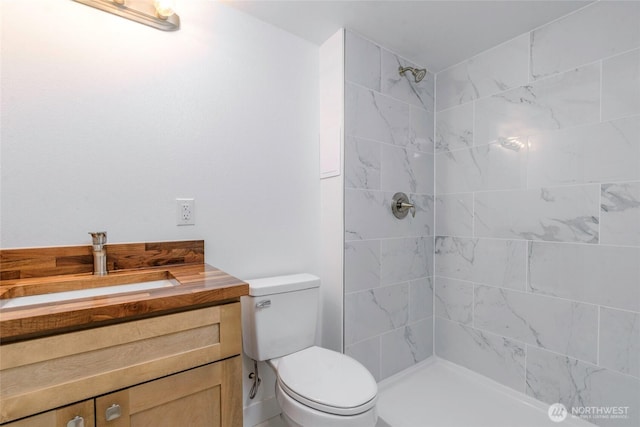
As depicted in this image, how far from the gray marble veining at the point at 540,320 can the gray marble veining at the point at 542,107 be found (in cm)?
96

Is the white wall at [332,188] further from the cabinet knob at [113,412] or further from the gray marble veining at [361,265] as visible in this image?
the cabinet knob at [113,412]

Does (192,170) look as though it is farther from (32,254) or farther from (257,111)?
(32,254)

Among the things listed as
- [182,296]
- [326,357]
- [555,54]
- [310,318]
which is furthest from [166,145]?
[555,54]

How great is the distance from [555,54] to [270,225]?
1.83 meters

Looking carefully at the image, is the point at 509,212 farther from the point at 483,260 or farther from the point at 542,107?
the point at 542,107

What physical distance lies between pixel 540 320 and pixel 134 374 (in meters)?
1.97

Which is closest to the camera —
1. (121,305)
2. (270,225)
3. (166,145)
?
(121,305)

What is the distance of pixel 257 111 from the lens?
5.28 feet

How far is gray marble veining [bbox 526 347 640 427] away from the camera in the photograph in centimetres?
139

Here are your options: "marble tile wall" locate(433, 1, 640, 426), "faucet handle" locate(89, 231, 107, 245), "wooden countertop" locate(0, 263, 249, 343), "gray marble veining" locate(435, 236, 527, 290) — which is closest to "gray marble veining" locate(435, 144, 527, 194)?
"marble tile wall" locate(433, 1, 640, 426)

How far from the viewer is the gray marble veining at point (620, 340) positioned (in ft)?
4.51

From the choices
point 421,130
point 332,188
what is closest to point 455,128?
point 421,130

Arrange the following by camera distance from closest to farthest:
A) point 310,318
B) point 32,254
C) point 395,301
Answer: point 32,254 < point 310,318 < point 395,301

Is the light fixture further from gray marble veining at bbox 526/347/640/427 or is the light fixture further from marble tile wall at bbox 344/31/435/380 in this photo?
Result: gray marble veining at bbox 526/347/640/427
